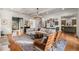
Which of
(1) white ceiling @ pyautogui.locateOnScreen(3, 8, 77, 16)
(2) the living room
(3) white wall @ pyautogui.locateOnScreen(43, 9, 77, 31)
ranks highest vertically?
(1) white ceiling @ pyautogui.locateOnScreen(3, 8, 77, 16)

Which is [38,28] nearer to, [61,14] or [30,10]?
[30,10]

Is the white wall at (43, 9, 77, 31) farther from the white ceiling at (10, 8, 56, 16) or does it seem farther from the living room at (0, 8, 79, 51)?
the white ceiling at (10, 8, 56, 16)

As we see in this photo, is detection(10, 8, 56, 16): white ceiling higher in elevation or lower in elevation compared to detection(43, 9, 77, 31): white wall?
higher

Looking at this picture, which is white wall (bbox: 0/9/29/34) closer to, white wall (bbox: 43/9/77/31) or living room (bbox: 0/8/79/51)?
living room (bbox: 0/8/79/51)

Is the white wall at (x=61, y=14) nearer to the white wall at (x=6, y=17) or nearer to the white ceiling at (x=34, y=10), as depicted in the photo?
the white ceiling at (x=34, y=10)

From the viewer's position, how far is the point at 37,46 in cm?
349

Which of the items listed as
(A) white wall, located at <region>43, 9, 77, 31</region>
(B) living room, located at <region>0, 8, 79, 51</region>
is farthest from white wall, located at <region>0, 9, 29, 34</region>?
(A) white wall, located at <region>43, 9, 77, 31</region>

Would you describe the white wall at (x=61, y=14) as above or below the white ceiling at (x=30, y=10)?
below

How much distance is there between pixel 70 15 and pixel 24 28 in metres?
0.92

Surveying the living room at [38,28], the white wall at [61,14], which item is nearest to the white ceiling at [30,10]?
the living room at [38,28]

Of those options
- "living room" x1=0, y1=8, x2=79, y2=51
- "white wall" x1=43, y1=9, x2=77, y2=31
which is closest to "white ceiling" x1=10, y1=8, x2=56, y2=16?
"living room" x1=0, y1=8, x2=79, y2=51
